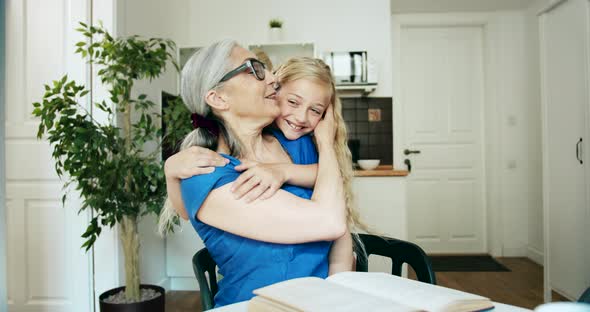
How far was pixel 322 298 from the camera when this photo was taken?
27.7 inches

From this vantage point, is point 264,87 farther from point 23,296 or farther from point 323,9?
point 323,9

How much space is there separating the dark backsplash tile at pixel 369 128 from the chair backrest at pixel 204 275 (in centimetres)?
335

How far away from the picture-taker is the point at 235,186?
1088mm

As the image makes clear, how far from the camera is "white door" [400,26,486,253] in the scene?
5129mm

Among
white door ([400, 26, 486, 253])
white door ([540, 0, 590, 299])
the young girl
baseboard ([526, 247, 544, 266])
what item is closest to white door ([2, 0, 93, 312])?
the young girl

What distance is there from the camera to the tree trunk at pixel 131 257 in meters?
2.53

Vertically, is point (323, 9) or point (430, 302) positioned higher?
point (323, 9)

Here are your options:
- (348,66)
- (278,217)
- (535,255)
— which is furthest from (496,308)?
(535,255)

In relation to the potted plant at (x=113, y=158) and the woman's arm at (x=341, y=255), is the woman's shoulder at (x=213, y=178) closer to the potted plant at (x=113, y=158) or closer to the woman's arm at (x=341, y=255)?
the woman's arm at (x=341, y=255)

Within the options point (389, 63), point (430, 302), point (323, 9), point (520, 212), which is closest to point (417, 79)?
point (389, 63)

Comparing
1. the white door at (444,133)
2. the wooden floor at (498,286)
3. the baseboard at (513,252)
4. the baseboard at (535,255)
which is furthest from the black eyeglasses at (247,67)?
the baseboard at (513,252)

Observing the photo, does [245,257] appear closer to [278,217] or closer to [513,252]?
[278,217]

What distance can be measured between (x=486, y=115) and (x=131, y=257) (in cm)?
411

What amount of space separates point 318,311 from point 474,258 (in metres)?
4.73
